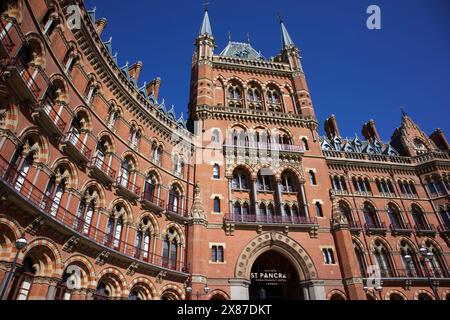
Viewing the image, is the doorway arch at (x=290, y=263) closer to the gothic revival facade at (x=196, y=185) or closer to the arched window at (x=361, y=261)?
the gothic revival facade at (x=196, y=185)

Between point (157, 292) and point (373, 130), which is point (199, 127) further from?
point (373, 130)

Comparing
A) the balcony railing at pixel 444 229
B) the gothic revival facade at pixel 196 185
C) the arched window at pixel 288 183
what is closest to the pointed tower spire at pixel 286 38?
the gothic revival facade at pixel 196 185

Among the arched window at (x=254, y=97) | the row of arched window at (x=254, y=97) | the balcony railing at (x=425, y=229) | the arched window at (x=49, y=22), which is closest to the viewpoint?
the arched window at (x=49, y=22)

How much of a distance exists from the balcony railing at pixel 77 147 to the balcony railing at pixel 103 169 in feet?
2.28

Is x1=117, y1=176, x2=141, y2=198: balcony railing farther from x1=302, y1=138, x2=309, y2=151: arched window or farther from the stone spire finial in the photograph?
x1=302, y1=138, x2=309, y2=151: arched window

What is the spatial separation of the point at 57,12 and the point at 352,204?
116 ft

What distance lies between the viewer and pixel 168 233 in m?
25.4

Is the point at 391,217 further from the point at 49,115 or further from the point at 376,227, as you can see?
the point at 49,115

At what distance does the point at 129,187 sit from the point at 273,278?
1741 centimetres

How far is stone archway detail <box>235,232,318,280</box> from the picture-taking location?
1017 inches

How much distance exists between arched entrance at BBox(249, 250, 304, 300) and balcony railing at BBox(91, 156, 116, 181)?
1744cm

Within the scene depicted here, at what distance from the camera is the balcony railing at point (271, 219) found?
27.8 meters

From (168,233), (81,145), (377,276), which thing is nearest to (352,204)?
(377,276)

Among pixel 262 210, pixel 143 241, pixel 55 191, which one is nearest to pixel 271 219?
pixel 262 210
